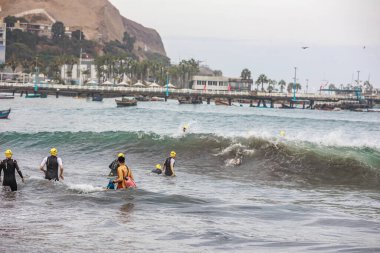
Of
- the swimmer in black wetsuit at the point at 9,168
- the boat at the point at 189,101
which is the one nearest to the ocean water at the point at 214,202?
the swimmer in black wetsuit at the point at 9,168

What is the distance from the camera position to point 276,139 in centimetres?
3694

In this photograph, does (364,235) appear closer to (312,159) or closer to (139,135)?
(312,159)

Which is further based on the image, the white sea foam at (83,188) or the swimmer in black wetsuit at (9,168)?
the white sea foam at (83,188)

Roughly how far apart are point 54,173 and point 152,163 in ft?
46.8

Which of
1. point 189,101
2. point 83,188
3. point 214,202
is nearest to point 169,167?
point 83,188

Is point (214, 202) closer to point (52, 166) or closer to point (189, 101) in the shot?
point (52, 166)

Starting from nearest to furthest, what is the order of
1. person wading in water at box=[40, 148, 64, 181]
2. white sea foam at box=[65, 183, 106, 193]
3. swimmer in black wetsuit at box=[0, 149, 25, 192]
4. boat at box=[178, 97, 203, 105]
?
swimmer in black wetsuit at box=[0, 149, 25, 192] → person wading in water at box=[40, 148, 64, 181] → white sea foam at box=[65, 183, 106, 193] → boat at box=[178, 97, 203, 105]

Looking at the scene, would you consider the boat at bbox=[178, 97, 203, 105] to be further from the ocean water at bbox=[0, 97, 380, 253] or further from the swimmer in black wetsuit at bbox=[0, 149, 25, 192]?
the swimmer in black wetsuit at bbox=[0, 149, 25, 192]

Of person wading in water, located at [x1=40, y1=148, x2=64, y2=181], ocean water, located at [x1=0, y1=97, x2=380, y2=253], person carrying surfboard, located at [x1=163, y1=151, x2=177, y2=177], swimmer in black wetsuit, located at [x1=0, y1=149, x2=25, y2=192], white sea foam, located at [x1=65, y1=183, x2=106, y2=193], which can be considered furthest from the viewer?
person carrying surfboard, located at [x1=163, y1=151, x2=177, y2=177]

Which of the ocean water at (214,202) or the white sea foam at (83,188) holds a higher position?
the white sea foam at (83,188)

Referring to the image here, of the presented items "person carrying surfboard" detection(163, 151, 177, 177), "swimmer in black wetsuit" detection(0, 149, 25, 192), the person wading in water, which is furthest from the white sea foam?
"person carrying surfboard" detection(163, 151, 177, 177)

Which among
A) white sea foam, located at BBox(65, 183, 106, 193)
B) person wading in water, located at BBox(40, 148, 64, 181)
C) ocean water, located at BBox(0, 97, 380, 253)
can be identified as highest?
person wading in water, located at BBox(40, 148, 64, 181)

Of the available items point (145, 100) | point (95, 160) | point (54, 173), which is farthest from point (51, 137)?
point (145, 100)

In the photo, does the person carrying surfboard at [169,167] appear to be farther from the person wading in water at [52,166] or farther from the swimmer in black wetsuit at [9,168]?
the swimmer in black wetsuit at [9,168]
